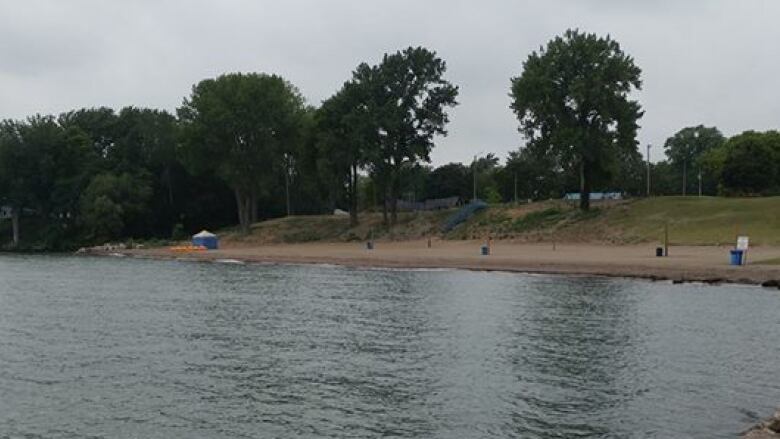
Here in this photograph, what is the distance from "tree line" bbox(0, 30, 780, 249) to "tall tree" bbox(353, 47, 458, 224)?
168 mm

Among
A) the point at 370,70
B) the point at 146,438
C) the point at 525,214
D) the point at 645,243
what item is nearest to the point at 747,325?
the point at 146,438

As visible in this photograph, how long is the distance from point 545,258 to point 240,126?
171ft

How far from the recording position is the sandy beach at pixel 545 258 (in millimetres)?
51094

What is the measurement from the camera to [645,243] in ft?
247

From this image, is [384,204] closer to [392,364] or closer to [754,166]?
[754,166]

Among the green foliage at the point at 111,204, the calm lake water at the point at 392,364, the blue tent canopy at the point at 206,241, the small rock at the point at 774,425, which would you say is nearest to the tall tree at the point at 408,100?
the blue tent canopy at the point at 206,241

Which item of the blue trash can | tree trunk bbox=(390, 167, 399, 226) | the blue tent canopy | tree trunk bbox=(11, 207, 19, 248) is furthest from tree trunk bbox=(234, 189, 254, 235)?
the blue trash can

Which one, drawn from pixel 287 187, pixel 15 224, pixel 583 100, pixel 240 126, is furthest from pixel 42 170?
pixel 583 100

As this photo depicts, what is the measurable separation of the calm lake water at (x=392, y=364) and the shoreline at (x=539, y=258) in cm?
710

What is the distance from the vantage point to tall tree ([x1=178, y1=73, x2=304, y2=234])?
4166 inches

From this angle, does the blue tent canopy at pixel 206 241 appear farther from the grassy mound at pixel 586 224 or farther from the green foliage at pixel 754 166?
the green foliage at pixel 754 166

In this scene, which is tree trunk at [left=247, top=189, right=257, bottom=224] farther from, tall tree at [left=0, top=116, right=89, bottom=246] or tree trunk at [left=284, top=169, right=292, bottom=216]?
tall tree at [left=0, top=116, right=89, bottom=246]

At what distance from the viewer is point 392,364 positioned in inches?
Result: 942

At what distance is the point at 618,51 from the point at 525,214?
66.5ft
